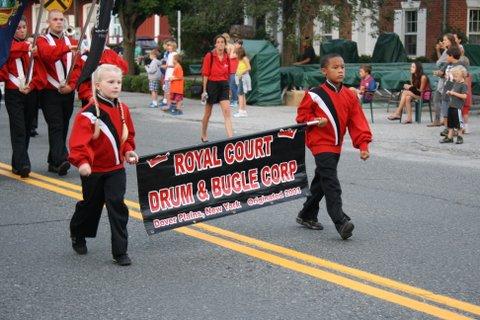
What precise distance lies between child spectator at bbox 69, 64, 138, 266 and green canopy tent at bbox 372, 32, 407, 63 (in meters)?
22.9

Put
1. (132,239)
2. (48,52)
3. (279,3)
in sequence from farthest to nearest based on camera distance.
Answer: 1. (279,3)
2. (48,52)
3. (132,239)

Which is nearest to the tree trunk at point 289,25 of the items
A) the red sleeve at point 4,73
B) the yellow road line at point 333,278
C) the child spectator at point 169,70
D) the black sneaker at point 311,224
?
the child spectator at point 169,70

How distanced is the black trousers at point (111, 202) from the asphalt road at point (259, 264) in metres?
0.22

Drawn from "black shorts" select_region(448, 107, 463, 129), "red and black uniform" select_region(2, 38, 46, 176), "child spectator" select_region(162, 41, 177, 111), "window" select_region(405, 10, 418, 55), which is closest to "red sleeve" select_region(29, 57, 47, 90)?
"red and black uniform" select_region(2, 38, 46, 176)

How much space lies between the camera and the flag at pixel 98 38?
792 cm

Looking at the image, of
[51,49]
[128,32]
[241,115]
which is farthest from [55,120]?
[128,32]

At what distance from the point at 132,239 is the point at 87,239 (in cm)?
38

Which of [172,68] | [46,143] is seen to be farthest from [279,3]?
[46,143]

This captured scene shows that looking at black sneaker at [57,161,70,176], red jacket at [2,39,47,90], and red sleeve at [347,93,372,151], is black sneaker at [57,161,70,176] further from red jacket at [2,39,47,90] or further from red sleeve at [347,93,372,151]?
red sleeve at [347,93,372,151]

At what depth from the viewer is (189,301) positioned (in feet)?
20.1

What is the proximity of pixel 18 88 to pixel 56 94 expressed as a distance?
424mm

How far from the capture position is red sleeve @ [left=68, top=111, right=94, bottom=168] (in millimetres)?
6757

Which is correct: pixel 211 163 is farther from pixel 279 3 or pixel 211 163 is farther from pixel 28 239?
pixel 279 3

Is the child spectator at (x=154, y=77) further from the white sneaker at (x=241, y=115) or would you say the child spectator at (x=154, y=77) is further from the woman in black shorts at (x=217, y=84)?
the woman in black shorts at (x=217, y=84)
